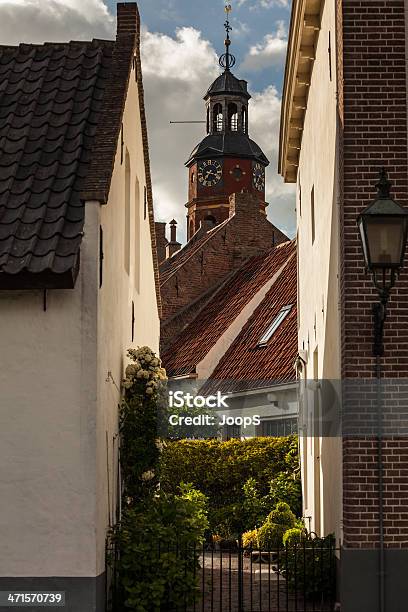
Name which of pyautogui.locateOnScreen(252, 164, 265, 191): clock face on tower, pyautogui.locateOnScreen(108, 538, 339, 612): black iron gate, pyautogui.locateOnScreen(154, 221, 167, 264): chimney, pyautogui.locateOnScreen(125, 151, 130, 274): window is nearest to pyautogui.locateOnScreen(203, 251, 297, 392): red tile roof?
pyautogui.locateOnScreen(125, 151, 130, 274): window

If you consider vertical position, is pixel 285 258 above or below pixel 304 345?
above

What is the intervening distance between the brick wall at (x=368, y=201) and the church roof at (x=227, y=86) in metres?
52.1

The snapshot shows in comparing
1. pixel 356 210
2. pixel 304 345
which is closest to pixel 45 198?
pixel 356 210

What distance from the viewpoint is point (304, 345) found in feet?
67.5

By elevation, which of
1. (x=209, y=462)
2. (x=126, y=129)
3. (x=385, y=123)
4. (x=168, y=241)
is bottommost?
(x=209, y=462)

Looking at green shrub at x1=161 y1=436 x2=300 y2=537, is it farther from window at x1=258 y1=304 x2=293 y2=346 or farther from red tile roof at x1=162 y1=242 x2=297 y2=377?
red tile roof at x1=162 y1=242 x2=297 y2=377

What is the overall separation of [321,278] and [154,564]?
535 centimetres

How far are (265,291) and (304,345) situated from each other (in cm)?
1187

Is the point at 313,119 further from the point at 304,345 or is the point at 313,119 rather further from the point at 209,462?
the point at 209,462

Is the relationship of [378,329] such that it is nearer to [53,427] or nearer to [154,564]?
[53,427]

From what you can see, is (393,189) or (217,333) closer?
(393,189)

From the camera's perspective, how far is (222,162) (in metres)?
68.6

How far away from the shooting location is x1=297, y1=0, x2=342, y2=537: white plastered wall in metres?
13.1

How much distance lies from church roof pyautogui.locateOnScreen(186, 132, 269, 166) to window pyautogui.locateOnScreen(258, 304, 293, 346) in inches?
1574
